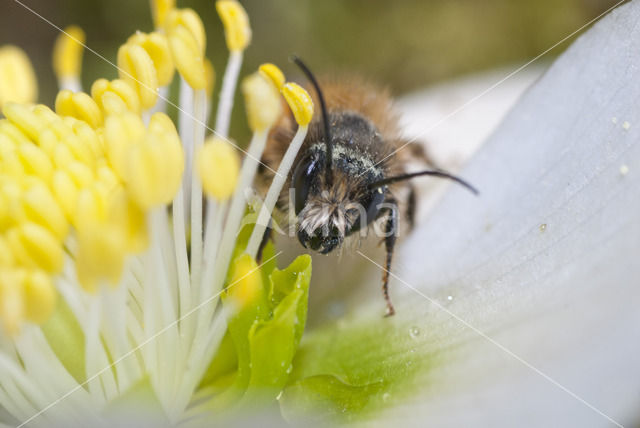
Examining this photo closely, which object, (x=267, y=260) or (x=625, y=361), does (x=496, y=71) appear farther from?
(x=625, y=361)

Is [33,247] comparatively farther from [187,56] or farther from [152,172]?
[187,56]

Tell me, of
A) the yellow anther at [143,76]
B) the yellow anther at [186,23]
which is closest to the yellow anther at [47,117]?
the yellow anther at [143,76]

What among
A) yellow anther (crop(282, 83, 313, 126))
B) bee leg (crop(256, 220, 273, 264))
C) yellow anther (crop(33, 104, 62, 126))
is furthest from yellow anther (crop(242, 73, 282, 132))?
yellow anther (crop(33, 104, 62, 126))

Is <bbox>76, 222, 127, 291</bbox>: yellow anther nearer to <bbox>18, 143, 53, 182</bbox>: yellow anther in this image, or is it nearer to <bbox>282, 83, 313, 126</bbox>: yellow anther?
<bbox>18, 143, 53, 182</bbox>: yellow anther

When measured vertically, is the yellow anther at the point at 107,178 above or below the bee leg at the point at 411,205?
below

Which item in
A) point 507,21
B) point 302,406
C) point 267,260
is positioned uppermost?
point 507,21

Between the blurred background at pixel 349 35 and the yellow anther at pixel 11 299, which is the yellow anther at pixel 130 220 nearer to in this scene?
the yellow anther at pixel 11 299

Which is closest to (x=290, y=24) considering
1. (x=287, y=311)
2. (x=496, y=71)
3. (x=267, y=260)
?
(x=496, y=71)
